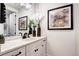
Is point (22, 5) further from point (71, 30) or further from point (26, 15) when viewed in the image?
point (71, 30)

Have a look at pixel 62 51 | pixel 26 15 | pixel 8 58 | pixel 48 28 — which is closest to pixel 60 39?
pixel 62 51

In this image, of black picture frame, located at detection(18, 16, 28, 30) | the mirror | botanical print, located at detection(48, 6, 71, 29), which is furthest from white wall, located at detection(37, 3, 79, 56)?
the mirror

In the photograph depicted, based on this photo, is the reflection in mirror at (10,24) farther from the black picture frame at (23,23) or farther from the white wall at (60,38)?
the white wall at (60,38)

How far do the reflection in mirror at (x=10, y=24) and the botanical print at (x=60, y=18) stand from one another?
0.81 m

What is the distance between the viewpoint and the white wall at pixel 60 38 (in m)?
1.71

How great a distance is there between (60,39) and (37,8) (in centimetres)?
93

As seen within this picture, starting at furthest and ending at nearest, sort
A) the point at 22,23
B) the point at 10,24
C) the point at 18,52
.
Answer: the point at 22,23 < the point at 10,24 < the point at 18,52

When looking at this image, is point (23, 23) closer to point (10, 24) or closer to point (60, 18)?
point (10, 24)

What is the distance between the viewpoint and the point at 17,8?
171cm

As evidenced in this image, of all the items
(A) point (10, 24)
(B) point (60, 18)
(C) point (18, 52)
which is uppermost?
(B) point (60, 18)

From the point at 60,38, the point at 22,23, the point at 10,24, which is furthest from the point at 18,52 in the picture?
the point at 60,38

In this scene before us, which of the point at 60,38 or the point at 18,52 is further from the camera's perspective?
the point at 60,38

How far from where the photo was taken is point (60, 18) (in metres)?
1.86

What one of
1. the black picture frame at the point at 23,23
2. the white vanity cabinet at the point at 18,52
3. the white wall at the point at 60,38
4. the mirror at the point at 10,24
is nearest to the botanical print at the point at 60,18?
the white wall at the point at 60,38
